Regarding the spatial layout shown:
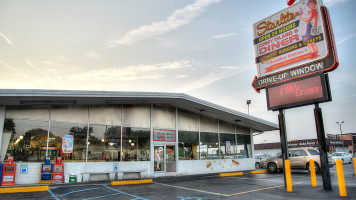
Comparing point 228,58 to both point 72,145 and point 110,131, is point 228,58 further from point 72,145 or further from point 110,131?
point 72,145

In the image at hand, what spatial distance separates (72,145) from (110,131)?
7.60 ft

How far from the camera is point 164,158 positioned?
54.7 feet

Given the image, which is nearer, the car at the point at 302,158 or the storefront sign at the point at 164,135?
the storefront sign at the point at 164,135

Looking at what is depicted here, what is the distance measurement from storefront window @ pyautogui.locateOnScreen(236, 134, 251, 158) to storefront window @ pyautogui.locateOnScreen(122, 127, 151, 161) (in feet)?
29.6

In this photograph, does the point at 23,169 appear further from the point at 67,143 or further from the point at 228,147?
the point at 228,147

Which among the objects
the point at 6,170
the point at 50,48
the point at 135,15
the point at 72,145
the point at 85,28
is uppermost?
the point at 135,15

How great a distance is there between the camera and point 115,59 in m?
17.8

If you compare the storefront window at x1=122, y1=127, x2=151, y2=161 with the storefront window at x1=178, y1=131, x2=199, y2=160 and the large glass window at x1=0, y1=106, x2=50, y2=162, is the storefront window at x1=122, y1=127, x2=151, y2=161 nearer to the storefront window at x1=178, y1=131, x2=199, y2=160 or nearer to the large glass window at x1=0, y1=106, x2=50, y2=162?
the storefront window at x1=178, y1=131, x2=199, y2=160

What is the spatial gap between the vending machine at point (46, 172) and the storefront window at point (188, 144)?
833cm

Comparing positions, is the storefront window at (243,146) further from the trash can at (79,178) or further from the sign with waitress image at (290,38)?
the trash can at (79,178)

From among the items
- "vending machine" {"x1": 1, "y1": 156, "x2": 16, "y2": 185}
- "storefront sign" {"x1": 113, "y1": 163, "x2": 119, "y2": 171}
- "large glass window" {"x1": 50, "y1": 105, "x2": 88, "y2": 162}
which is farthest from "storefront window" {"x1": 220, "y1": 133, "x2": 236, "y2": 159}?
"vending machine" {"x1": 1, "y1": 156, "x2": 16, "y2": 185}

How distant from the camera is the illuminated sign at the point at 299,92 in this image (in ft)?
29.4

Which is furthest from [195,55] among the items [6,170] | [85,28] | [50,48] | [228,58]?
[6,170]

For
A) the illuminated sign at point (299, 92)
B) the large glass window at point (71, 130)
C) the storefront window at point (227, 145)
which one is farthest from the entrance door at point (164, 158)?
the illuminated sign at point (299, 92)
